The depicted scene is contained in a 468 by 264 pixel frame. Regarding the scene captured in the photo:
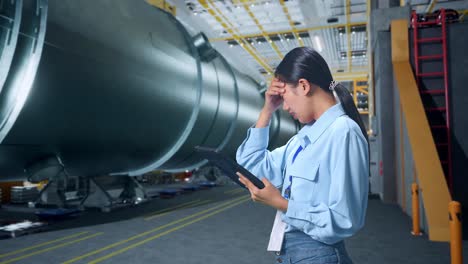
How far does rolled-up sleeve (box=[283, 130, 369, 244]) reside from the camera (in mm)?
1199

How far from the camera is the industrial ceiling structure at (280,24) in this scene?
13.6 metres

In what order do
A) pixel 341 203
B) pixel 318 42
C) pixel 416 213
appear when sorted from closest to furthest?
pixel 341 203, pixel 416 213, pixel 318 42

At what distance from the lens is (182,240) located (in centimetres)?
468

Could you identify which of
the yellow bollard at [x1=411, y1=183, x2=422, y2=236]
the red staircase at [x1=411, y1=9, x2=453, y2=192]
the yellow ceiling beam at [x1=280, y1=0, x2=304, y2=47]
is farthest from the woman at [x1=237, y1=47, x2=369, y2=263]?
the yellow ceiling beam at [x1=280, y1=0, x2=304, y2=47]

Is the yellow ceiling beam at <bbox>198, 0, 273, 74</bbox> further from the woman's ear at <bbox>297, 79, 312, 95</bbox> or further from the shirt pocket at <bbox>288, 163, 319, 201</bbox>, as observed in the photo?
the shirt pocket at <bbox>288, 163, 319, 201</bbox>

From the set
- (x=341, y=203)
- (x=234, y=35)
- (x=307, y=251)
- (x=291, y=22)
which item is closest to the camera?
(x=341, y=203)

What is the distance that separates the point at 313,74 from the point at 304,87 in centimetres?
6

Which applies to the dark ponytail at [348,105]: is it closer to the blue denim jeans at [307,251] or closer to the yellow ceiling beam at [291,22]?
the blue denim jeans at [307,251]

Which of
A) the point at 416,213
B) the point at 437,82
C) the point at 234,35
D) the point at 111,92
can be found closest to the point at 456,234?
the point at 416,213

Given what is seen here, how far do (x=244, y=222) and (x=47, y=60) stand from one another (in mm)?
3808

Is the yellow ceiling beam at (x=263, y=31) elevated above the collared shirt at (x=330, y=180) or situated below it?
above

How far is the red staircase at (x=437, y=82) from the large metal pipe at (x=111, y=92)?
12.7 feet

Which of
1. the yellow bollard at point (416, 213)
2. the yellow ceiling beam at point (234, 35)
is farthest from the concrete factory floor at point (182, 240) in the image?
the yellow ceiling beam at point (234, 35)

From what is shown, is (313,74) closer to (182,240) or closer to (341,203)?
(341,203)
